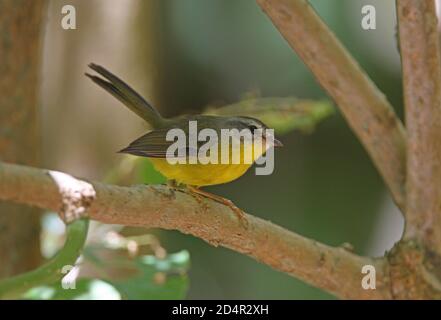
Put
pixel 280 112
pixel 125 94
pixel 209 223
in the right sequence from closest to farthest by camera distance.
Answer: pixel 209 223 < pixel 125 94 < pixel 280 112

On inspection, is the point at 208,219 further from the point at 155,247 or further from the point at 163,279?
the point at 155,247

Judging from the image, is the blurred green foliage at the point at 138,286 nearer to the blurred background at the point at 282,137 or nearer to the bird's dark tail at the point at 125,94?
the bird's dark tail at the point at 125,94

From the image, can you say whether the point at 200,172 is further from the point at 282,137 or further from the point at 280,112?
the point at 282,137

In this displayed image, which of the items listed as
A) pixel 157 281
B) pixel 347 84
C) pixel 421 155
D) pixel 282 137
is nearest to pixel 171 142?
pixel 157 281

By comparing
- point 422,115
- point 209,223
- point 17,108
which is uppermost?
point 17,108

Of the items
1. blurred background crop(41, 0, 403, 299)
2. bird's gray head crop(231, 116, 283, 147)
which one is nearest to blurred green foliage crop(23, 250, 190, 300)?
bird's gray head crop(231, 116, 283, 147)

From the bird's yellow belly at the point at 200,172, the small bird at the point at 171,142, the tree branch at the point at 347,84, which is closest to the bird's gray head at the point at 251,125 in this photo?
the small bird at the point at 171,142
